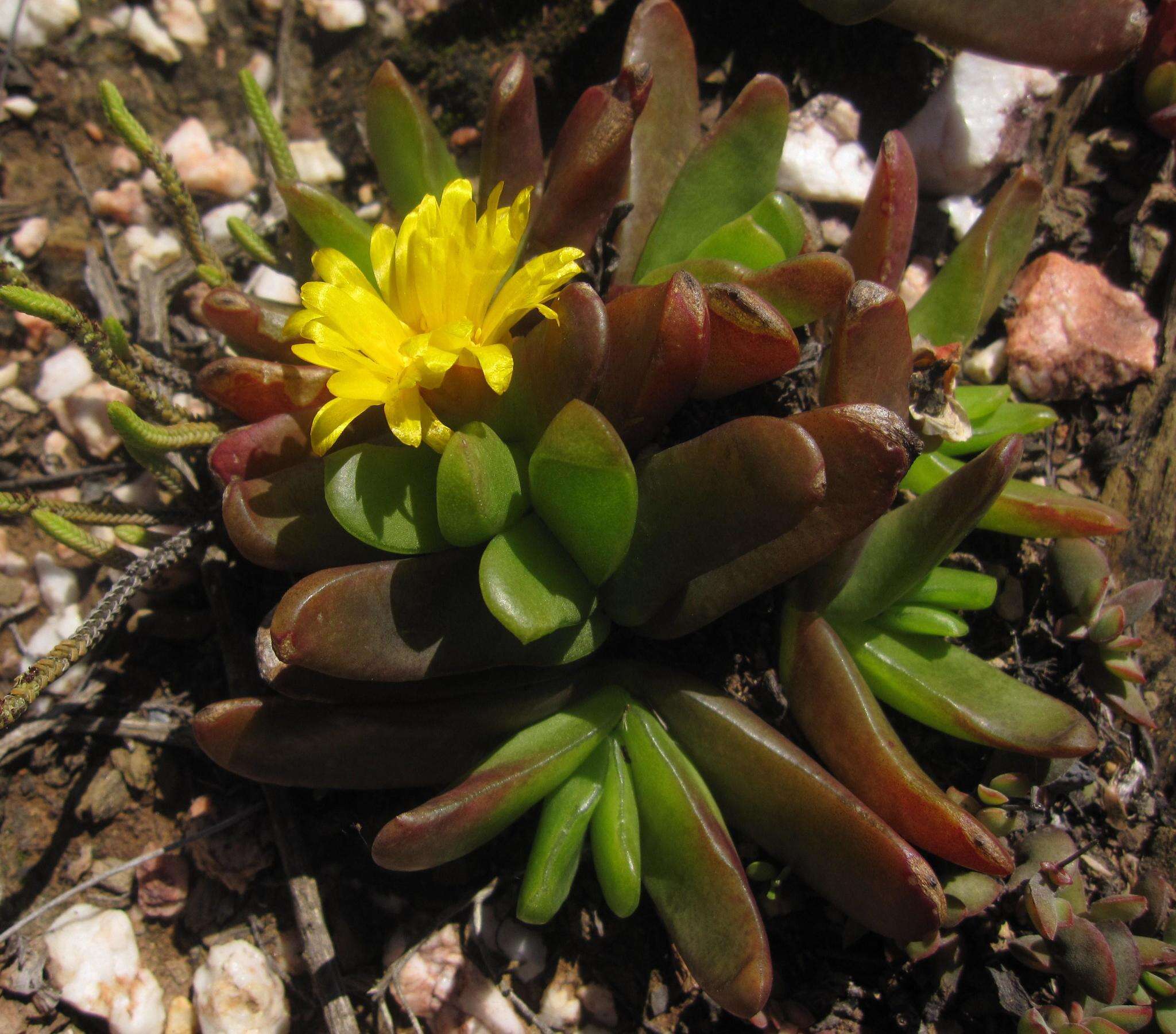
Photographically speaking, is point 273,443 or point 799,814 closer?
point 799,814

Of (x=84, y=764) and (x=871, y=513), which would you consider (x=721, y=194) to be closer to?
(x=871, y=513)

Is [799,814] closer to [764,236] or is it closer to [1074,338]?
[764,236]

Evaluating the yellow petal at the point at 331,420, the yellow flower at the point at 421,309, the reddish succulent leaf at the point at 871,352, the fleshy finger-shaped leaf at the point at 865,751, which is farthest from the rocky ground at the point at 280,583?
the yellow petal at the point at 331,420

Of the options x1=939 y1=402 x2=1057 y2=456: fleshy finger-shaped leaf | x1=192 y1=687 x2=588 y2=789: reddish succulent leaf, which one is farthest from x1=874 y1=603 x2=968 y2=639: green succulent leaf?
x1=192 y1=687 x2=588 y2=789: reddish succulent leaf

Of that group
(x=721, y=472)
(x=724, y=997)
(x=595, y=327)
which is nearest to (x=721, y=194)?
(x=595, y=327)

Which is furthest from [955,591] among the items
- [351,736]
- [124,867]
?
[124,867]

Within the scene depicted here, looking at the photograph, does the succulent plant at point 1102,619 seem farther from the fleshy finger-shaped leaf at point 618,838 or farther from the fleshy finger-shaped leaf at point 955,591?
the fleshy finger-shaped leaf at point 618,838

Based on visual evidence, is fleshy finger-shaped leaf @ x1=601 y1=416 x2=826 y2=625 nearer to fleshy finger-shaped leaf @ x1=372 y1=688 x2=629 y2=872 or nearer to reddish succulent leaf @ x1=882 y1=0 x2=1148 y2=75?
fleshy finger-shaped leaf @ x1=372 y1=688 x2=629 y2=872
